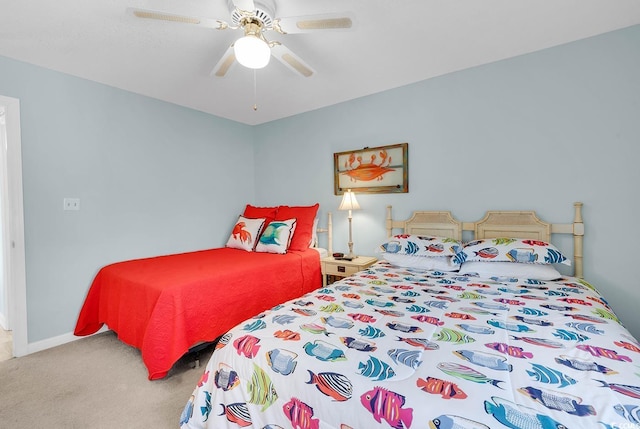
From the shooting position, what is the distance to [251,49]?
154cm


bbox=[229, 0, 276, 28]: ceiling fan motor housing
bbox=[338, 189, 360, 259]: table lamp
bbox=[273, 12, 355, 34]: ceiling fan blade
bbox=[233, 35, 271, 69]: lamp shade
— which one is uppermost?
bbox=[229, 0, 276, 28]: ceiling fan motor housing

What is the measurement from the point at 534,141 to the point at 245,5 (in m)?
2.38

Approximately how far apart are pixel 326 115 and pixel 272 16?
72.3 inches

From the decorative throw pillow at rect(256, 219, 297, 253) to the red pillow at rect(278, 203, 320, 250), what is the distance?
0.09 meters

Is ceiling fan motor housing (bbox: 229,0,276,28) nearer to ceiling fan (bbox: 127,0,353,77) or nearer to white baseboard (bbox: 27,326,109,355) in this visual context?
ceiling fan (bbox: 127,0,353,77)

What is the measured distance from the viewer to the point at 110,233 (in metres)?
2.80

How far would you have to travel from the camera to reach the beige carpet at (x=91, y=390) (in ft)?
5.31

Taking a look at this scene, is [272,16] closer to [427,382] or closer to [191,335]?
[427,382]

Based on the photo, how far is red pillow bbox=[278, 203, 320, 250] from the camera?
3.24 m

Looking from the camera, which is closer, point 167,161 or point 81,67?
point 81,67

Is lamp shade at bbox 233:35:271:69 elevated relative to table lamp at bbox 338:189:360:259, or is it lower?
elevated

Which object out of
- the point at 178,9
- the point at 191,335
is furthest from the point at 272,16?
the point at 191,335

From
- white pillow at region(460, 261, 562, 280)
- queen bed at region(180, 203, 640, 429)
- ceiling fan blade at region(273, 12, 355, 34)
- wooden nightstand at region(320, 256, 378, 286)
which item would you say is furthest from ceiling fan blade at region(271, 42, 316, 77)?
white pillow at region(460, 261, 562, 280)

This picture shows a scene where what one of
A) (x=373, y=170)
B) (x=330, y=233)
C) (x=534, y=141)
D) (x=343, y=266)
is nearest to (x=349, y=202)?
(x=373, y=170)
